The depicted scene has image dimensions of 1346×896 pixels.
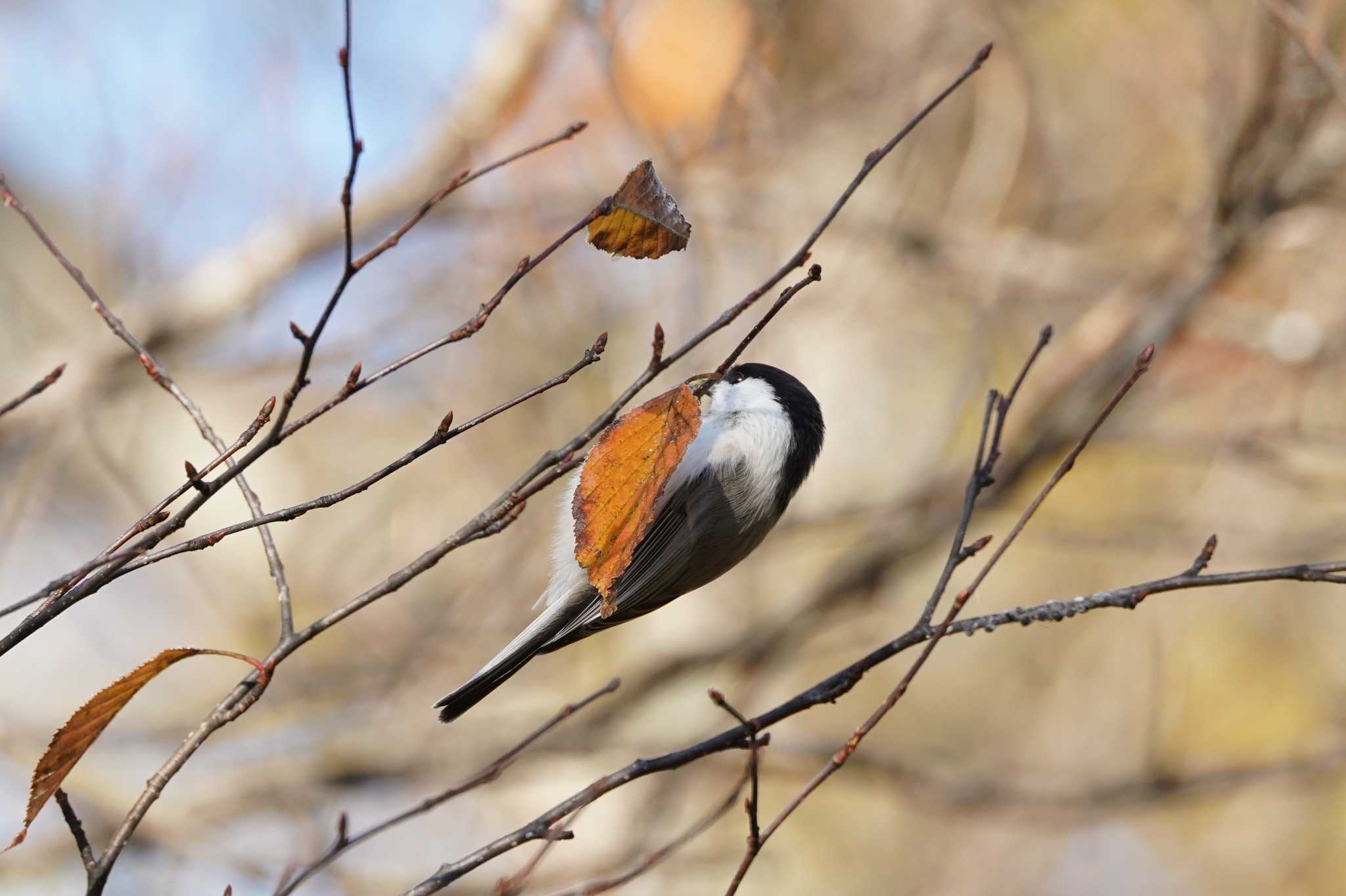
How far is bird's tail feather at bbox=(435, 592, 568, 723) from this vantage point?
6.03 ft

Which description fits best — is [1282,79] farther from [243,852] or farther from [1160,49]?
[243,852]

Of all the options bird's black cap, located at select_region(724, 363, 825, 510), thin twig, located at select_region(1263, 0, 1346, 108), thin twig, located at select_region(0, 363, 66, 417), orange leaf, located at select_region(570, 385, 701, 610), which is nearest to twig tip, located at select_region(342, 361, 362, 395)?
orange leaf, located at select_region(570, 385, 701, 610)

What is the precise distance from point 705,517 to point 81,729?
119 cm

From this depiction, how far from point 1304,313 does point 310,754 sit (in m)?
3.85

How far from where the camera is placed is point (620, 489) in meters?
1.27

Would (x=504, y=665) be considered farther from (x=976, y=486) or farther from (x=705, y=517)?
(x=976, y=486)

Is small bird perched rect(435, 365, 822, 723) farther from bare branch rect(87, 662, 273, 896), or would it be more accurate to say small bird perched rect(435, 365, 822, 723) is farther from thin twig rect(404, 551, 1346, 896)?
bare branch rect(87, 662, 273, 896)

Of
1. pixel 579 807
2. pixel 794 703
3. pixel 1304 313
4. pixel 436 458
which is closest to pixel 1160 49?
pixel 1304 313

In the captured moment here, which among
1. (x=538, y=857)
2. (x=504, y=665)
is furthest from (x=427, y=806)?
(x=504, y=665)

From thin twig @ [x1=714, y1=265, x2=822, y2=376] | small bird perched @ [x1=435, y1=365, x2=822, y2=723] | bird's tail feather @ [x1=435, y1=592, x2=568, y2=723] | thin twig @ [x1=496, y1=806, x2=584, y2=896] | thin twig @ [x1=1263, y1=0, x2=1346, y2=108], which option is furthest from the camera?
thin twig @ [x1=1263, y1=0, x2=1346, y2=108]

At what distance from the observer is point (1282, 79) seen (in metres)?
3.30

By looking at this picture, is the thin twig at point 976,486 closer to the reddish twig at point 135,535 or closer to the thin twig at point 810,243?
the thin twig at point 810,243

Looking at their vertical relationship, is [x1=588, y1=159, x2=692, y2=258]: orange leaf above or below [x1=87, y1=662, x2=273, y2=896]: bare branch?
above

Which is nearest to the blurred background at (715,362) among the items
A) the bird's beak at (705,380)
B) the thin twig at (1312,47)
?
the thin twig at (1312,47)
